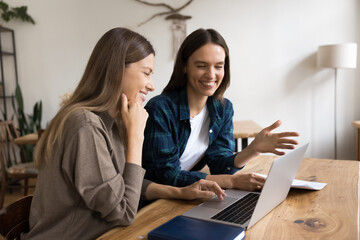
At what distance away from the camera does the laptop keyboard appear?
0.92m

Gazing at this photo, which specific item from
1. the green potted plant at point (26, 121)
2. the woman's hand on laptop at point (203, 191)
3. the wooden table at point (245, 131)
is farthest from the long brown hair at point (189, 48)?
the green potted plant at point (26, 121)

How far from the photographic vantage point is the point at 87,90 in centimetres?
106

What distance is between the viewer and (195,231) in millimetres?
794

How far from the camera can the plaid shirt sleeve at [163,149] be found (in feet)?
4.38

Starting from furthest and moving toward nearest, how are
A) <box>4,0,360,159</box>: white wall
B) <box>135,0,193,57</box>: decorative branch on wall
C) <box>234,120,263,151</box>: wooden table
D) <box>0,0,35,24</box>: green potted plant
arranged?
<box>0,0,35,24</box>: green potted plant
<box>135,0,193,57</box>: decorative branch on wall
<box>4,0,360,159</box>: white wall
<box>234,120,263,151</box>: wooden table

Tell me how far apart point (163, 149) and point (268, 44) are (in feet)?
10.0

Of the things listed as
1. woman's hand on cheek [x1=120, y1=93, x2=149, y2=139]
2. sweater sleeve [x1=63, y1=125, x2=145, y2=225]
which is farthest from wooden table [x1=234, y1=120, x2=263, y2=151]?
sweater sleeve [x1=63, y1=125, x2=145, y2=225]

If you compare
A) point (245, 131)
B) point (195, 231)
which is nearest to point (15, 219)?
point (195, 231)

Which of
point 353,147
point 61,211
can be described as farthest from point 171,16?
point 61,211

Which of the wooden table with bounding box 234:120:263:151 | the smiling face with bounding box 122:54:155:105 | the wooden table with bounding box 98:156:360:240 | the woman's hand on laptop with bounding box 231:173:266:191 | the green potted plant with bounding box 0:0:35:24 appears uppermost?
the green potted plant with bounding box 0:0:35:24

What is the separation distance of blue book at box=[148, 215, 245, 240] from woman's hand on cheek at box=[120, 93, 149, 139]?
329mm

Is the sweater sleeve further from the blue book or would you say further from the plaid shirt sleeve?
the plaid shirt sleeve

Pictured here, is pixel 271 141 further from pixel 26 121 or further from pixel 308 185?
pixel 26 121

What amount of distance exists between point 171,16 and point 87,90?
3296 mm
